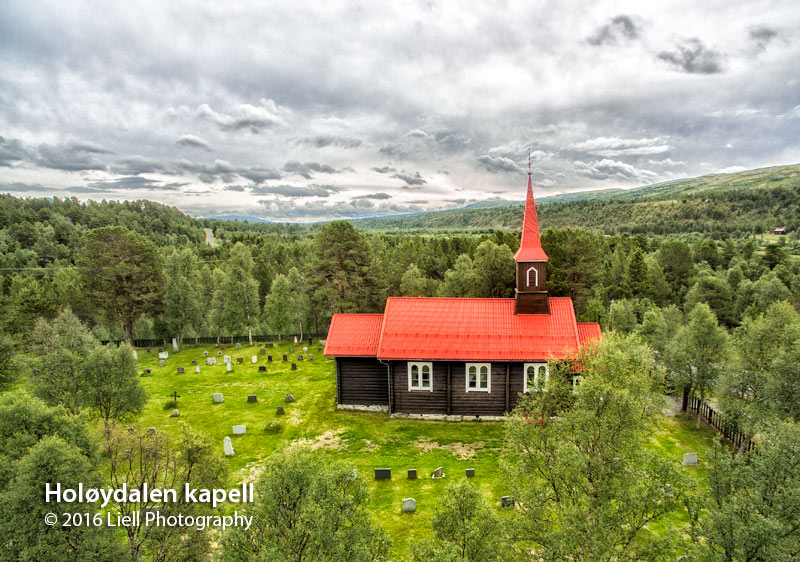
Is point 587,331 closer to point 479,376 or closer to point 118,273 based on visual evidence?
point 479,376

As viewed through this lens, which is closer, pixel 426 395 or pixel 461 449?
pixel 461 449

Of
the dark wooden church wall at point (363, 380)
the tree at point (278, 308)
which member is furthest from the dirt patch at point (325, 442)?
the tree at point (278, 308)

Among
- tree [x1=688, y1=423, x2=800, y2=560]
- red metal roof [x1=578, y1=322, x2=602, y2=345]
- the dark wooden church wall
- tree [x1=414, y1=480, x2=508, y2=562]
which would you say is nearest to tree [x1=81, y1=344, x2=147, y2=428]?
the dark wooden church wall

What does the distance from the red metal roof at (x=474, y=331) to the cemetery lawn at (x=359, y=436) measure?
4435mm

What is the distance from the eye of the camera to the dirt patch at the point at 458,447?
20750 millimetres

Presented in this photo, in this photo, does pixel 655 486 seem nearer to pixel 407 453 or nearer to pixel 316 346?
pixel 407 453

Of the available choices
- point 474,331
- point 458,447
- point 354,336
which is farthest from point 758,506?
point 354,336

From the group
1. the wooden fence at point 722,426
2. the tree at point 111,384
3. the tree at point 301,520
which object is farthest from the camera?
the wooden fence at point 722,426

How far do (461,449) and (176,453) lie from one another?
47.9 ft

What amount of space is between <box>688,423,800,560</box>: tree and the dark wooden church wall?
18.6 m

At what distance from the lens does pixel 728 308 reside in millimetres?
50969

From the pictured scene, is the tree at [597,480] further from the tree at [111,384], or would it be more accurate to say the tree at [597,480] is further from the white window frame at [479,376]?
the tree at [111,384]

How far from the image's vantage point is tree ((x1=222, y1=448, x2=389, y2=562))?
757cm

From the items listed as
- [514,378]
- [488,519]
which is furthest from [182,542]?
[514,378]
